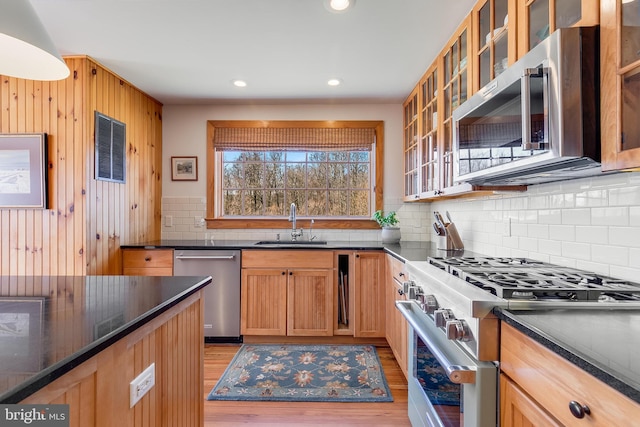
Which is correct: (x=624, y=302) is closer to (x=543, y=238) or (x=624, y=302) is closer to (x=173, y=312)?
(x=543, y=238)

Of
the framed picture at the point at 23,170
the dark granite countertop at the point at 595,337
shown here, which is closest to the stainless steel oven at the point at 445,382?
the dark granite countertop at the point at 595,337

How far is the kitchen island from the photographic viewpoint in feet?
2.12

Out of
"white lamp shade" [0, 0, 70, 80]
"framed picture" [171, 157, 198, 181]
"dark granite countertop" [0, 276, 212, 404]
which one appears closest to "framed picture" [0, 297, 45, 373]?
"dark granite countertop" [0, 276, 212, 404]

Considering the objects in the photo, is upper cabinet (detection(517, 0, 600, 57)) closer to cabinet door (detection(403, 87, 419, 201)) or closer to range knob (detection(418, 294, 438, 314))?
range knob (detection(418, 294, 438, 314))

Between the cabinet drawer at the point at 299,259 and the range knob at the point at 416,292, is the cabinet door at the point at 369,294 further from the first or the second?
the range knob at the point at 416,292

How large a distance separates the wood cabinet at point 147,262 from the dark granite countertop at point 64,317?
166 centimetres

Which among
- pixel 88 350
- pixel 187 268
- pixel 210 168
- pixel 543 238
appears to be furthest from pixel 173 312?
pixel 210 168

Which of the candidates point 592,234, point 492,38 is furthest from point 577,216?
point 492,38

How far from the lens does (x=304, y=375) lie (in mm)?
2461

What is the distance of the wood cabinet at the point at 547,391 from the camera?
24.3 inches

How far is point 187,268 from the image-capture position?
3018mm

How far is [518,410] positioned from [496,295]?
33 cm

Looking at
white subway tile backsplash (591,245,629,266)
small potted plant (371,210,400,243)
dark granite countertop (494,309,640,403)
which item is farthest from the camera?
small potted plant (371,210,400,243)

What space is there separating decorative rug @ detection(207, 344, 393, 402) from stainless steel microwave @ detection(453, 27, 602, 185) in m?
1.71
